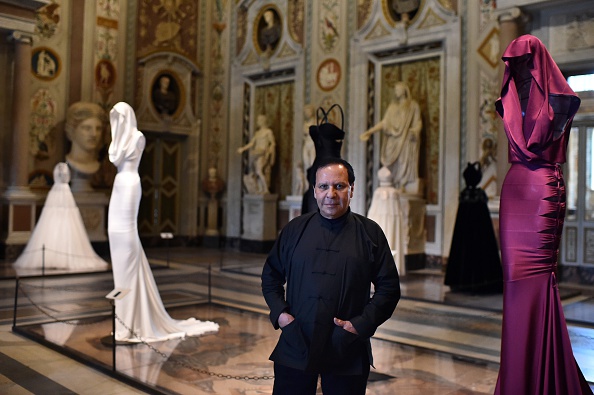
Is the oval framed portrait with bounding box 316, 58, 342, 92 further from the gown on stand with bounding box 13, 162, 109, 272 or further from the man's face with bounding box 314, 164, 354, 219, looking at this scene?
the man's face with bounding box 314, 164, 354, 219

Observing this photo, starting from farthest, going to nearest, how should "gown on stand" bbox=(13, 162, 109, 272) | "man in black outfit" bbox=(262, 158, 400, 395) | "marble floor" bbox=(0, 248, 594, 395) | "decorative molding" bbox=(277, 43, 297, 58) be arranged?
"decorative molding" bbox=(277, 43, 297, 58) < "gown on stand" bbox=(13, 162, 109, 272) < "marble floor" bbox=(0, 248, 594, 395) < "man in black outfit" bbox=(262, 158, 400, 395)

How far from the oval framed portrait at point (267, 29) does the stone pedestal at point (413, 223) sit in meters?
5.55

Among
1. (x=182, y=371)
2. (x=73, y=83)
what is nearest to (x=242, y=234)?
(x=73, y=83)

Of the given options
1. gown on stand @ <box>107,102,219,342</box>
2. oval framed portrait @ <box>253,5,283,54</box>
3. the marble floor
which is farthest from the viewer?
oval framed portrait @ <box>253,5,283,54</box>

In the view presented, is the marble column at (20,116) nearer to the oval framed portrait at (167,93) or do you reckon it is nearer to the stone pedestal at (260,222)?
the oval framed portrait at (167,93)

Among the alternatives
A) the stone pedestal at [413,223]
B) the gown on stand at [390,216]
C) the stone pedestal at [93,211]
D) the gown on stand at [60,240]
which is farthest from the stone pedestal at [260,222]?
the gown on stand at [390,216]

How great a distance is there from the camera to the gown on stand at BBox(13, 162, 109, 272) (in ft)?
33.8

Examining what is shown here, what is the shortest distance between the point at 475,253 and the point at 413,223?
2.85 meters

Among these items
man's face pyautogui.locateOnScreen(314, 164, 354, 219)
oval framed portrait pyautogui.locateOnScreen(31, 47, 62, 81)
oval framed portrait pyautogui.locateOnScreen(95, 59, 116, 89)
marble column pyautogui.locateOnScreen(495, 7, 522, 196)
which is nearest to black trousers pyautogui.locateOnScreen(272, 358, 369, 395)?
man's face pyautogui.locateOnScreen(314, 164, 354, 219)

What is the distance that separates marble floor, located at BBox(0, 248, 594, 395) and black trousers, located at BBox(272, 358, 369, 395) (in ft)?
5.32

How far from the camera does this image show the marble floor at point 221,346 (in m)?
4.33

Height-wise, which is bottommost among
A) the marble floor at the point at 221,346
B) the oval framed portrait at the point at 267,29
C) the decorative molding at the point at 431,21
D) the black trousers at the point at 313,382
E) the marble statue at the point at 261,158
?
the marble floor at the point at 221,346

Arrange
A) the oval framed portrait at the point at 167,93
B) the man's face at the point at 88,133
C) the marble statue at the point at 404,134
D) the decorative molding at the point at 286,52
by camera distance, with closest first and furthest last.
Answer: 1. the marble statue at the point at 404,134
2. the man's face at the point at 88,133
3. the decorative molding at the point at 286,52
4. the oval framed portrait at the point at 167,93

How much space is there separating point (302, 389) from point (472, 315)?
4853 mm
